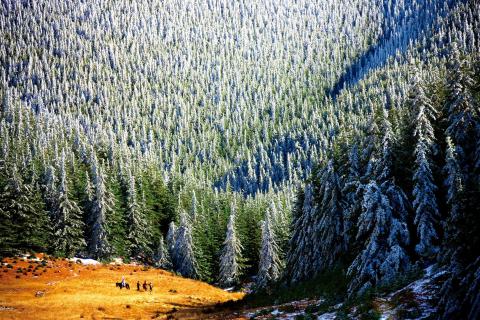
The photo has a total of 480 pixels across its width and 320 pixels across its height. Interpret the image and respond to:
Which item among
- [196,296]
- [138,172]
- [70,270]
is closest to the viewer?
[196,296]

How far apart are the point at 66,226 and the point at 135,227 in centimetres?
1180

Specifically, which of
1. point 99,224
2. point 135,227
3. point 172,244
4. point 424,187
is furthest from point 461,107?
point 172,244

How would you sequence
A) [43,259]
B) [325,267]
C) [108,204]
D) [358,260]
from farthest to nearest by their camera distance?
[108,204] < [43,259] < [325,267] < [358,260]

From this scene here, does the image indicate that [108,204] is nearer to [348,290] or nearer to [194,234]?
[194,234]

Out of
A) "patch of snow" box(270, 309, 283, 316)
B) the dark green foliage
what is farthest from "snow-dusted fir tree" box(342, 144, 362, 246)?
"patch of snow" box(270, 309, 283, 316)

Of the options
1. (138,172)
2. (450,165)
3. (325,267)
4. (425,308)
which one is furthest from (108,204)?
(425,308)

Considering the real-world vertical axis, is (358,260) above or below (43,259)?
below

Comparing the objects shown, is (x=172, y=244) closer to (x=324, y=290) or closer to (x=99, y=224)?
(x=99, y=224)

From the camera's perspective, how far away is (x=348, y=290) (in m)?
26.0

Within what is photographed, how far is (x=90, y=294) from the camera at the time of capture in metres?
40.5

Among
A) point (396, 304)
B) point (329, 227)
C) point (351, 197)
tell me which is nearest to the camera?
point (396, 304)

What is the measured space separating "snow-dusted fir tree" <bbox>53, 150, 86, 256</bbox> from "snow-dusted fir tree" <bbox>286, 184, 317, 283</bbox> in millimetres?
34936

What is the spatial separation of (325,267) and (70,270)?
3273 centimetres

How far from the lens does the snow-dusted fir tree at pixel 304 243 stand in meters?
40.2
